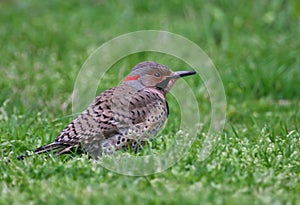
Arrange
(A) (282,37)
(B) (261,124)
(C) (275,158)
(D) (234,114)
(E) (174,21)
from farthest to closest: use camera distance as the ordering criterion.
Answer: (E) (174,21) → (A) (282,37) → (D) (234,114) → (B) (261,124) → (C) (275,158)

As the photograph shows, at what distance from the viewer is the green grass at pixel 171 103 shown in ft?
15.1

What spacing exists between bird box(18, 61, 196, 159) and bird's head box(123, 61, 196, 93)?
0.15 ft

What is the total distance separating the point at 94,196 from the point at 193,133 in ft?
7.17

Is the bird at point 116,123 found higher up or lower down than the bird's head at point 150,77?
lower down

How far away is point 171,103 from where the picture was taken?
27.7 ft

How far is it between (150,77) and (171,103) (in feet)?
6.97

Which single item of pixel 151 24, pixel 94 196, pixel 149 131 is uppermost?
pixel 151 24

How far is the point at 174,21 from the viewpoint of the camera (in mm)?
11375

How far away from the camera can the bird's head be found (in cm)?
632

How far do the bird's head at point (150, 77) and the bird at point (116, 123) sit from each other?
1.8 inches

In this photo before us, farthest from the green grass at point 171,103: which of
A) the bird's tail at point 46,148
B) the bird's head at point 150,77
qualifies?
the bird's head at point 150,77

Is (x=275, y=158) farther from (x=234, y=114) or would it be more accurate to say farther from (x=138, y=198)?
(x=234, y=114)

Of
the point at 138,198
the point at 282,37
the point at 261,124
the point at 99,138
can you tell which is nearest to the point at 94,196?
the point at 138,198

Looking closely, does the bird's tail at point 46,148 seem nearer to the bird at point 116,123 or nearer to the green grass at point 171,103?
the bird at point 116,123
